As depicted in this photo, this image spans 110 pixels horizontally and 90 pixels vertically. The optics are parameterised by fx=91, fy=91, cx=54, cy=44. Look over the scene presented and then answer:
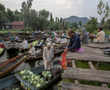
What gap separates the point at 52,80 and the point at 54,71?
0.85 m

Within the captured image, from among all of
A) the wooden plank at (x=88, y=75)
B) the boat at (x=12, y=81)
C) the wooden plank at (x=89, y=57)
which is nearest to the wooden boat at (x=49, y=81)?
the boat at (x=12, y=81)

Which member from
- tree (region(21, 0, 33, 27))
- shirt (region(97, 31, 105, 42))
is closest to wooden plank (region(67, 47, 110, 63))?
shirt (region(97, 31, 105, 42))

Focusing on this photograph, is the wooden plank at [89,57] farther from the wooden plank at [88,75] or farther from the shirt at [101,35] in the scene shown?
the shirt at [101,35]

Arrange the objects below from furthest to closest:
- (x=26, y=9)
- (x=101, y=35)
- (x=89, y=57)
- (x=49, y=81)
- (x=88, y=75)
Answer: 1. (x=26, y=9)
2. (x=101, y=35)
3. (x=49, y=81)
4. (x=89, y=57)
5. (x=88, y=75)

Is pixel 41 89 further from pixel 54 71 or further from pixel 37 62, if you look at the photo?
pixel 37 62

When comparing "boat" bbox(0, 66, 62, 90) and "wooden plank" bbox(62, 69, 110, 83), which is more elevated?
"wooden plank" bbox(62, 69, 110, 83)

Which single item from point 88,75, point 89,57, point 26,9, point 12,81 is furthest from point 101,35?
point 26,9

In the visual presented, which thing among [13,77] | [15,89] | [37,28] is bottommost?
[15,89]

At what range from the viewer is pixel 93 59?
3.38 m

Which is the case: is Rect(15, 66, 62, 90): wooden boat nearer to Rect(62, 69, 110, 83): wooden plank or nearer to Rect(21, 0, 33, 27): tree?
Rect(62, 69, 110, 83): wooden plank

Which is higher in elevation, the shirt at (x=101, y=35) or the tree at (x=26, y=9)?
the tree at (x=26, y=9)

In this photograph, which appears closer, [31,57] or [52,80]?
[52,80]

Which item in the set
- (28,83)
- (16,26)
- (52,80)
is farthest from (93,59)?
(16,26)

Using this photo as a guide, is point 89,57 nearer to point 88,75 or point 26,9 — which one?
point 88,75
